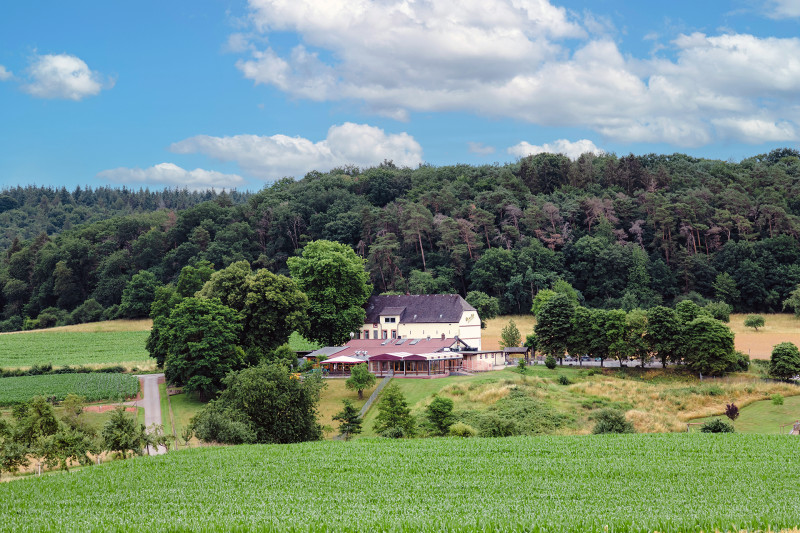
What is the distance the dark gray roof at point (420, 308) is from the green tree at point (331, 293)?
356cm

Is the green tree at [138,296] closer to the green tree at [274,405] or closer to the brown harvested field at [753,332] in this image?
the brown harvested field at [753,332]

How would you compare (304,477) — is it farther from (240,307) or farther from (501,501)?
(240,307)

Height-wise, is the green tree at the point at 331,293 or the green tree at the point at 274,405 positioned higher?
the green tree at the point at 331,293

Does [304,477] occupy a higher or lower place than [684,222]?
lower

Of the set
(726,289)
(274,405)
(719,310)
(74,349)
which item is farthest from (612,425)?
(74,349)

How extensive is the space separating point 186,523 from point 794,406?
40.9 meters

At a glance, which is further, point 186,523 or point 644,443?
point 644,443

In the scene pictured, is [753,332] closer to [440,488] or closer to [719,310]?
[719,310]

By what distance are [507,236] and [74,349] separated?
56.9m

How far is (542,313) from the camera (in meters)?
62.2

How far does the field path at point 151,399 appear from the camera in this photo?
1829 inches

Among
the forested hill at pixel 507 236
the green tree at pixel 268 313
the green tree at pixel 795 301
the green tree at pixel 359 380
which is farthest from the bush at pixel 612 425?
the green tree at pixel 795 301

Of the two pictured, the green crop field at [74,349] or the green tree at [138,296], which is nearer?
the green crop field at [74,349]

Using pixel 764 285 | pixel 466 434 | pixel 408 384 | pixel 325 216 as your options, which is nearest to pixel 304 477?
pixel 466 434
